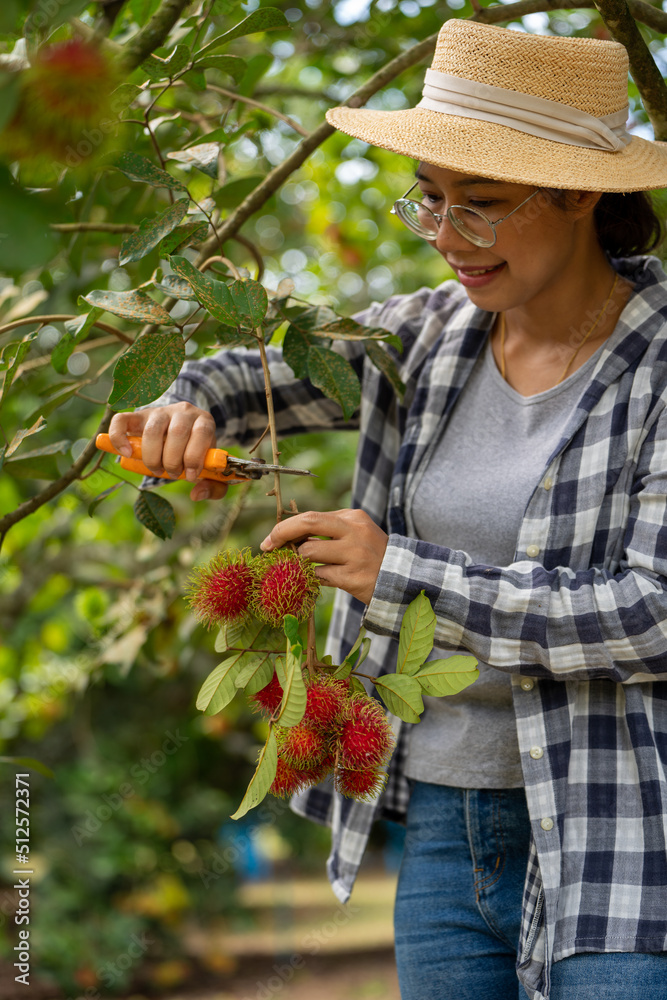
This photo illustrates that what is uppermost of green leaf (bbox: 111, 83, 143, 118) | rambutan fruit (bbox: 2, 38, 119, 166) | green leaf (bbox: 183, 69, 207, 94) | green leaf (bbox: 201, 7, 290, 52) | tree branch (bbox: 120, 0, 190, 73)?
rambutan fruit (bbox: 2, 38, 119, 166)

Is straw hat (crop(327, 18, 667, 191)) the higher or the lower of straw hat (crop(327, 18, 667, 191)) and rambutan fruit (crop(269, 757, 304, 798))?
the higher

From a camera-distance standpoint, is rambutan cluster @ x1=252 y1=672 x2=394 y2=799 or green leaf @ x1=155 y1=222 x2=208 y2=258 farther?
green leaf @ x1=155 y1=222 x2=208 y2=258

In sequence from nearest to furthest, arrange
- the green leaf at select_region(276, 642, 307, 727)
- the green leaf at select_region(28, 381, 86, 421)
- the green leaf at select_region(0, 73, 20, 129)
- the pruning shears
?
the green leaf at select_region(0, 73, 20, 129)
the green leaf at select_region(276, 642, 307, 727)
the pruning shears
the green leaf at select_region(28, 381, 86, 421)

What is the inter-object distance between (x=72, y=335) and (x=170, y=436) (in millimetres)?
154

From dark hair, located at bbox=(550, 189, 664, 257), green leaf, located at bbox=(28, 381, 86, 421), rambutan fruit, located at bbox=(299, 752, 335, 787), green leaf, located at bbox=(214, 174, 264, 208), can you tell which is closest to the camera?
rambutan fruit, located at bbox=(299, 752, 335, 787)

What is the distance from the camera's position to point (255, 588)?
0.85 m

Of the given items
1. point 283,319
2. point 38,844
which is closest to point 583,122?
point 283,319

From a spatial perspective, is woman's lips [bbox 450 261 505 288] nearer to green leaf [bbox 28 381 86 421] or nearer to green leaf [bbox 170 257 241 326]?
green leaf [bbox 170 257 241 326]

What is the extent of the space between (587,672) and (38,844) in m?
3.10

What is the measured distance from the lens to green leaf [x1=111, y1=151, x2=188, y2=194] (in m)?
0.97

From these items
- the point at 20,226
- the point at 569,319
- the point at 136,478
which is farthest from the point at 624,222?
the point at 136,478

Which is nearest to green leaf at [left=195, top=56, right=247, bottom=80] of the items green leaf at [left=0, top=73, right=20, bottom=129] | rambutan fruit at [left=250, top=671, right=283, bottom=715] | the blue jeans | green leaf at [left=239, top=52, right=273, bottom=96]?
green leaf at [left=239, top=52, right=273, bottom=96]

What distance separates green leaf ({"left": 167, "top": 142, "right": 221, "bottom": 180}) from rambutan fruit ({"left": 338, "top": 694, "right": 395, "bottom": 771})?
67 centimetres

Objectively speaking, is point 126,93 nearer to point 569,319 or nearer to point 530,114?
point 530,114
